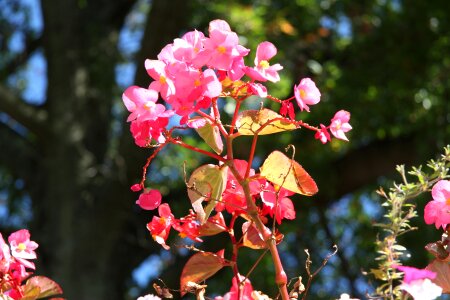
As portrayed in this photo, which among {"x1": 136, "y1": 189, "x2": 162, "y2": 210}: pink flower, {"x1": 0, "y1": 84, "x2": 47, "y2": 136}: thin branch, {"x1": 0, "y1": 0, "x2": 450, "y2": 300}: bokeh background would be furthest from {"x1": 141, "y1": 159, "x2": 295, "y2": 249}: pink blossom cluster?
{"x1": 0, "y1": 84, "x2": 47, "y2": 136}: thin branch

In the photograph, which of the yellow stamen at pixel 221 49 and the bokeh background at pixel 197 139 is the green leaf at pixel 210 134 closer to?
the yellow stamen at pixel 221 49

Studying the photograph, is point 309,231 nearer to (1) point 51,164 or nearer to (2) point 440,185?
(1) point 51,164

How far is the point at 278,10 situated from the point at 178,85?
11.7 ft

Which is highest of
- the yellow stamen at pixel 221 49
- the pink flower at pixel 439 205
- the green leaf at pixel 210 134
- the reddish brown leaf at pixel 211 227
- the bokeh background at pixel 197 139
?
the yellow stamen at pixel 221 49

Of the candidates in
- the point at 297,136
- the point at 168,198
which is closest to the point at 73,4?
the point at 168,198

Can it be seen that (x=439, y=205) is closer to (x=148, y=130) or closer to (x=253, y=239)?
(x=253, y=239)

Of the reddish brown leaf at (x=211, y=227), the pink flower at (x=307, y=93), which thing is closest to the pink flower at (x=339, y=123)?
the pink flower at (x=307, y=93)

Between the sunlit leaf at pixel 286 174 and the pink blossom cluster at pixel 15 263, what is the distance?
0.82ft

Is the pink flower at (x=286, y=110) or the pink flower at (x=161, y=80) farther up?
the pink flower at (x=161, y=80)

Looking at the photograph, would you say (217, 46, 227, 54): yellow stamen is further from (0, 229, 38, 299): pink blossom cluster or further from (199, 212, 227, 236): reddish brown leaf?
(0, 229, 38, 299): pink blossom cluster

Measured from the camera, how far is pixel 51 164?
13.9ft

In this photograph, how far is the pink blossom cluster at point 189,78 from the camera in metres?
0.73

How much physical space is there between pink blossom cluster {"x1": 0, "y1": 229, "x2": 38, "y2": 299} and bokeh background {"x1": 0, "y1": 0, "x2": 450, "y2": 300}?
2.46 meters

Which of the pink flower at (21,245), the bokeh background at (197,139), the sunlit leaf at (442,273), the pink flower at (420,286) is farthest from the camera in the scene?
the bokeh background at (197,139)
